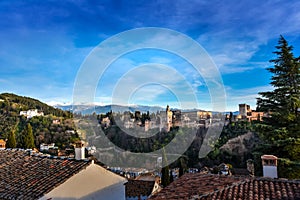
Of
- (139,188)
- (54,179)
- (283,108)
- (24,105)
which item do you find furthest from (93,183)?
(24,105)

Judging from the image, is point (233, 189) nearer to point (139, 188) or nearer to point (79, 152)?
point (79, 152)

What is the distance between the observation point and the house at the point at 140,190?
51.7ft

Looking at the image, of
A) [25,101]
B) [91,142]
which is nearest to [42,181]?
[91,142]

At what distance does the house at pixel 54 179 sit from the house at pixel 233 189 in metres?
2.14

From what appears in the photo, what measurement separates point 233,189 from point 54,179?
167 inches

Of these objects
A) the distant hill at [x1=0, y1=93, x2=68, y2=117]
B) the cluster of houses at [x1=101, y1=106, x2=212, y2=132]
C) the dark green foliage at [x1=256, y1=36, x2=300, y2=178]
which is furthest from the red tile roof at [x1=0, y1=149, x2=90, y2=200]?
the distant hill at [x1=0, y1=93, x2=68, y2=117]

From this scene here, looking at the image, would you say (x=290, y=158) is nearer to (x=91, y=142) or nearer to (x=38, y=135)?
(x=91, y=142)

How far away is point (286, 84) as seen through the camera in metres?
10.5

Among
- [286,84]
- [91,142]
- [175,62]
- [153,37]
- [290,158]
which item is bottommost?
[91,142]

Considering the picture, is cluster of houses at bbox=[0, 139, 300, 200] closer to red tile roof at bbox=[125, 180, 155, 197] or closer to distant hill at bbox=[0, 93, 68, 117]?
red tile roof at bbox=[125, 180, 155, 197]

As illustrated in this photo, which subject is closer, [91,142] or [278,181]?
[278,181]

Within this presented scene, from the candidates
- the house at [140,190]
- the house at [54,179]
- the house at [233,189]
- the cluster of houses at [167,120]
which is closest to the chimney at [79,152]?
the house at [54,179]

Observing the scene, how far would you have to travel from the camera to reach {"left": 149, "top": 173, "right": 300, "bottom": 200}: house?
4711 millimetres

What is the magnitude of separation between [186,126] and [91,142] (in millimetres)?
14132
